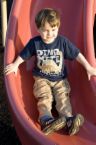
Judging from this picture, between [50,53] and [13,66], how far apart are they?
1.05 feet

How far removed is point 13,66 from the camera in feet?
11.3

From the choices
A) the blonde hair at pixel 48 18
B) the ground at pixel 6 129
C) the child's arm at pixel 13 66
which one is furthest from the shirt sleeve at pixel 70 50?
the ground at pixel 6 129

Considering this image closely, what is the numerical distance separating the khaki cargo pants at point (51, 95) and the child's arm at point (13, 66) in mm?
212

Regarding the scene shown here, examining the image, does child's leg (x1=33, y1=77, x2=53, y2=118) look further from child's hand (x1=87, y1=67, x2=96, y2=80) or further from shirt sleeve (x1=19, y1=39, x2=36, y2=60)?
child's hand (x1=87, y1=67, x2=96, y2=80)

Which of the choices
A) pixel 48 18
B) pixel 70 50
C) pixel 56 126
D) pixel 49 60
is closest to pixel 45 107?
pixel 56 126

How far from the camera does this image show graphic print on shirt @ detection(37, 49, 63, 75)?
11.5 ft

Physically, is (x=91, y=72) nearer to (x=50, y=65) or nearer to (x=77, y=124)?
(x=50, y=65)

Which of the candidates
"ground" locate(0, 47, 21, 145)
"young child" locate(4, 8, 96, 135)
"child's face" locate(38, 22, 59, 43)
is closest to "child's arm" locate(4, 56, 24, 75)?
"young child" locate(4, 8, 96, 135)

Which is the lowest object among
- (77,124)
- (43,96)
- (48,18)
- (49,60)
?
(77,124)

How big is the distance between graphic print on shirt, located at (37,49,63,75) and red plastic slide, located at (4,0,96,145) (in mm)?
215

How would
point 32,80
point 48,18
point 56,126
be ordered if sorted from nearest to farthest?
point 56,126 → point 48,18 → point 32,80

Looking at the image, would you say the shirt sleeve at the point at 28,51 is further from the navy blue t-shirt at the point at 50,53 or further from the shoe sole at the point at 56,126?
the shoe sole at the point at 56,126

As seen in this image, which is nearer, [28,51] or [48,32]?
[48,32]

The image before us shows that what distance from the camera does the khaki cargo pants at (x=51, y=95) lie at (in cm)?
334
